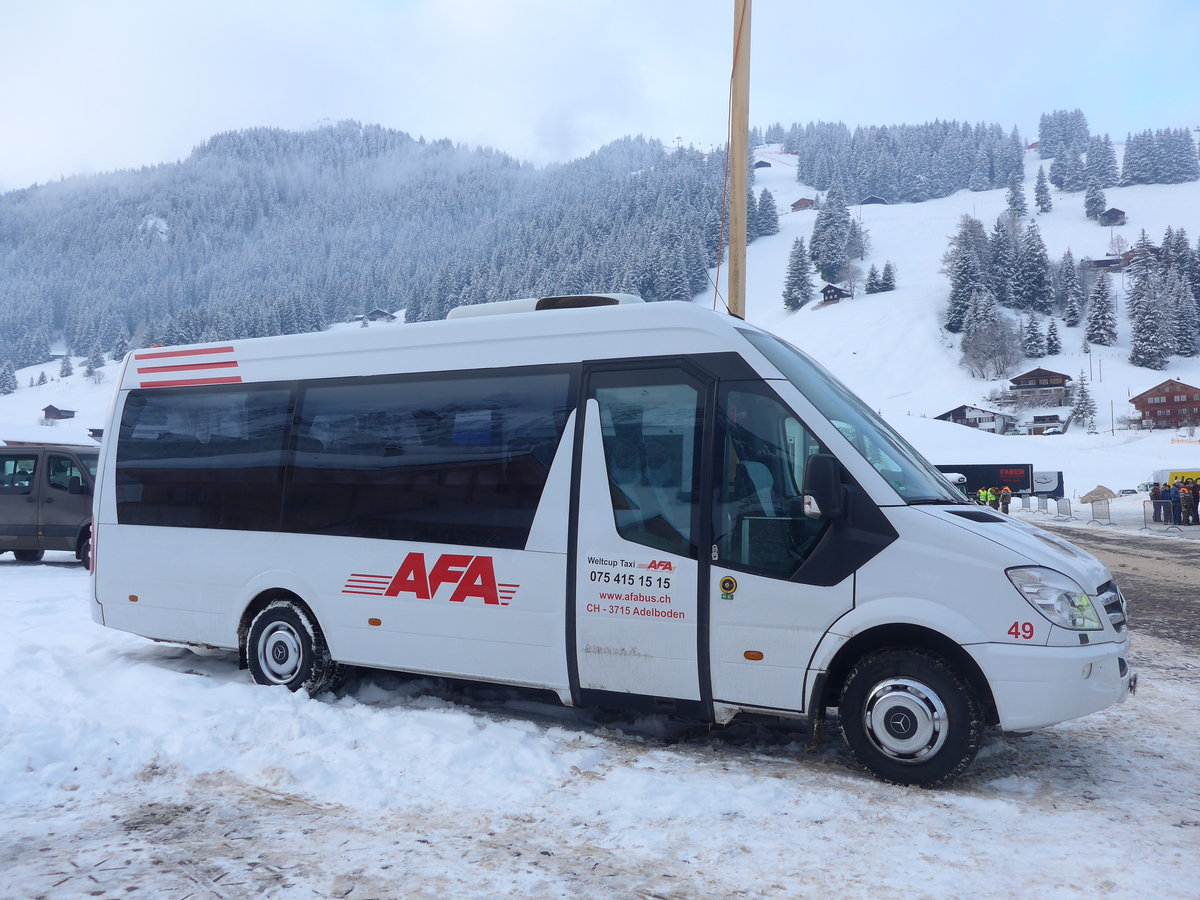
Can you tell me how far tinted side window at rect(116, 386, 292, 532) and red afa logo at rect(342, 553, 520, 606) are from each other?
1033 mm

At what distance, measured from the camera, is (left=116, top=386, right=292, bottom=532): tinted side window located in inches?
260

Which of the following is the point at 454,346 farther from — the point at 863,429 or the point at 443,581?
the point at 863,429

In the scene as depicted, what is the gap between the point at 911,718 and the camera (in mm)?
4531

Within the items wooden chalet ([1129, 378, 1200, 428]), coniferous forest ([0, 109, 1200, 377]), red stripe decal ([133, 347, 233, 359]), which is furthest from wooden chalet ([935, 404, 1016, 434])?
red stripe decal ([133, 347, 233, 359])

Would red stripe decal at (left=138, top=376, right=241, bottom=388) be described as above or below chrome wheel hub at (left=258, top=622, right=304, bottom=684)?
above

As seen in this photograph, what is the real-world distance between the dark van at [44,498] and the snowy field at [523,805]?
9411 millimetres

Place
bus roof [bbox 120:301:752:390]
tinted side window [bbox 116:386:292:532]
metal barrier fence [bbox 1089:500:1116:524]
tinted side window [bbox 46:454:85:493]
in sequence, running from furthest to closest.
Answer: metal barrier fence [bbox 1089:500:1116:524], tinted side window [bbox 46:454:85:493], tinted side window [bbox 116:386:292:532], bus roof [bbox 120:301:752:390]

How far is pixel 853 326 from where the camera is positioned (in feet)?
374

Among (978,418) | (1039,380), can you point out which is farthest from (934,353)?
(978,418)

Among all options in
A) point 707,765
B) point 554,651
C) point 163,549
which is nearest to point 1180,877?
point 707,765

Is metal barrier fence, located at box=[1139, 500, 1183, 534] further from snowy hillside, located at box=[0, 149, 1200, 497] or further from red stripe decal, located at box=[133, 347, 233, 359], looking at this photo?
red stripe decal, located at box=[133, 347, 233, 359]

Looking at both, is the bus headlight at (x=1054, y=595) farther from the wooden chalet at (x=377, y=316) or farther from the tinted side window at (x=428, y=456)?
the wooden chalet at (x=377, y=316)

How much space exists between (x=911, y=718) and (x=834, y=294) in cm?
12953

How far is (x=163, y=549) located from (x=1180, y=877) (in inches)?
265
